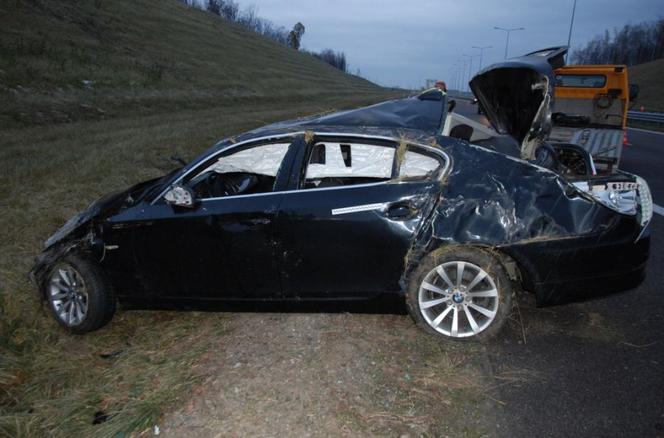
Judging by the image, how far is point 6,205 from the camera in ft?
22.1

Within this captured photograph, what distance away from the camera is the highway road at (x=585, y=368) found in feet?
8.57

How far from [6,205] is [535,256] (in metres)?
7.02

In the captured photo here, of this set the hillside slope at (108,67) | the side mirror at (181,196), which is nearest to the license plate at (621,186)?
the side mirror at (181,196)

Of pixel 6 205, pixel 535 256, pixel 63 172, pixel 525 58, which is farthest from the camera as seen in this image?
pixel 63 172

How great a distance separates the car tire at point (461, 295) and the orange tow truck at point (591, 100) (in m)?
7.72

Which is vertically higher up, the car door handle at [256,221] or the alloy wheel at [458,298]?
the car door handle at [256,221]

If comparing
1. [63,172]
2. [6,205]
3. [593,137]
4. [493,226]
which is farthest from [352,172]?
[593,137]

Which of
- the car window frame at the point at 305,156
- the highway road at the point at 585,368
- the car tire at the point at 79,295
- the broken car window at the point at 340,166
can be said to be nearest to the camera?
the highway road at the point at 585,368

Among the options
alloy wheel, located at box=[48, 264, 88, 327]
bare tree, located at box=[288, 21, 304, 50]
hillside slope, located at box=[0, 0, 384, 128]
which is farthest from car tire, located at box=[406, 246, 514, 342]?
bare tree, located at box=[288, 21, 304, 50]

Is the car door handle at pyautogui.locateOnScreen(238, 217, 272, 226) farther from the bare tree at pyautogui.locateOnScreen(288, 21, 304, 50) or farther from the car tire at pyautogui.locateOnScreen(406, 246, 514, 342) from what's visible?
the bare tree at pyautogui.locateOnScreen(288, 21, 304, 50)

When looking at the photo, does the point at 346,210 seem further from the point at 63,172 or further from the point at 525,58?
the point at 63,172

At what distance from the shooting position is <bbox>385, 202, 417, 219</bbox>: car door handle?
333 centimetres

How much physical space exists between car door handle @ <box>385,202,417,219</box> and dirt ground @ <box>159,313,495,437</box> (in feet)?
3.11

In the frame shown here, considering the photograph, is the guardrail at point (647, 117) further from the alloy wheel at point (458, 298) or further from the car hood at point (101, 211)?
the car hood at point (101, 211)
